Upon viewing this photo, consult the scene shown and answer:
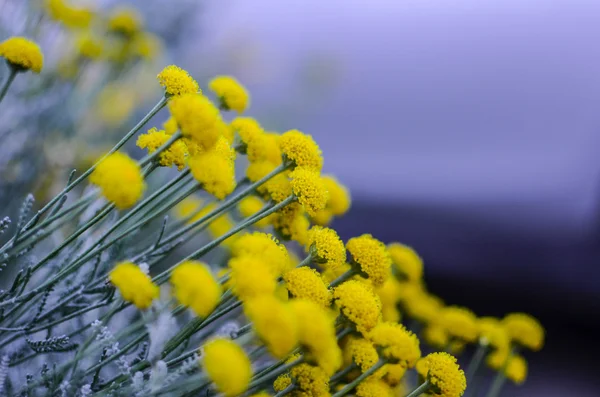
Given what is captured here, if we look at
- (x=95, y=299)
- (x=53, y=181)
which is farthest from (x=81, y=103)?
(x=95, y=299)

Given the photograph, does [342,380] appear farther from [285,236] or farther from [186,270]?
[186,270]

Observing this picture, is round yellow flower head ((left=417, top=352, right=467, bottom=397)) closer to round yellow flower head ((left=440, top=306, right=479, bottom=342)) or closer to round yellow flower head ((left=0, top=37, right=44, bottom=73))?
round yellow flower head ((left=440, top=306, right=479, bottom=342))

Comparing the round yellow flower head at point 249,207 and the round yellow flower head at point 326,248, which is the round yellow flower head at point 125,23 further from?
the round yellow flower head at point 326,248

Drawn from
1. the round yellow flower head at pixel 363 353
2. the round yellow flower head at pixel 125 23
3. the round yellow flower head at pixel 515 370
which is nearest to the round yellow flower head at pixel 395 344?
the round yellow flower head at pixel 363 353

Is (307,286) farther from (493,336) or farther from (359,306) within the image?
(493,336)

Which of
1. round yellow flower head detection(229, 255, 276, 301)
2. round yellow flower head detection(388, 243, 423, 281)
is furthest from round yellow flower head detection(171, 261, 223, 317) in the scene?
round yellow flower head detection(388, 243, 423, 281)

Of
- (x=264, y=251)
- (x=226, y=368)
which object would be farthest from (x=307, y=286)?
(x=226, y=368)
